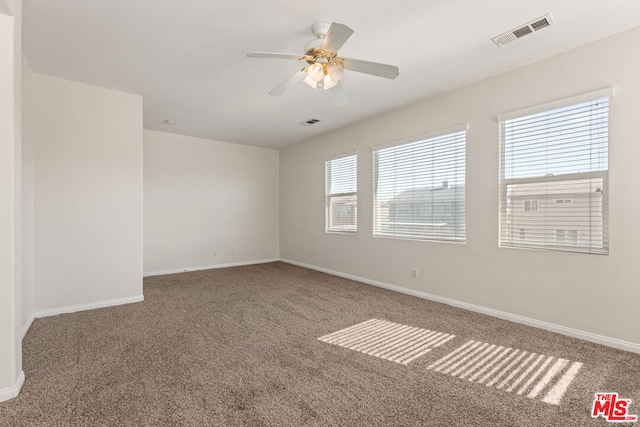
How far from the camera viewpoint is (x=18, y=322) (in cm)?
206

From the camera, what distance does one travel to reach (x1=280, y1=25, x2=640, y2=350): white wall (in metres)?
2.54

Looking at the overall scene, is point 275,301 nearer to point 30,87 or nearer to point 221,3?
point 221,3

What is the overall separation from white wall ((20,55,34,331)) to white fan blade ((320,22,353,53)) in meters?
2.89

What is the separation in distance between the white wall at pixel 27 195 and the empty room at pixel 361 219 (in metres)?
0.05

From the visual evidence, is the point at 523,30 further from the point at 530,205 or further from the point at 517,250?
the point at 517,250

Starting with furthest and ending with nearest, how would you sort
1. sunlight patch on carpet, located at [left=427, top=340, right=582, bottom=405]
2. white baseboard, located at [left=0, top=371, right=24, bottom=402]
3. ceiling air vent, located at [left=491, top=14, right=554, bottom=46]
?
ceiling air vent, located at [left=491, top=14, right=554, bottom=46]
sunlight patch on carpet, located at [left=427, top=340, right=582, bottom=405]
white baseboard, located at [left=0, top=371, right=24, bottom=402]

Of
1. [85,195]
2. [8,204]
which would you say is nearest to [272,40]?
[8,204]

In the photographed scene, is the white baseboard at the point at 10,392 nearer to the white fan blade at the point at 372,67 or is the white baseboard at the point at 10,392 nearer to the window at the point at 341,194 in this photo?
the white fan blade at the point at 372,67

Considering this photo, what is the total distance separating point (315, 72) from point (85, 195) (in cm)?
307

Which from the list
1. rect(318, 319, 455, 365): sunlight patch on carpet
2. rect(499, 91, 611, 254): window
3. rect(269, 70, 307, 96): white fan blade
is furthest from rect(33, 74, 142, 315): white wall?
rect(499, 91, 611, 254): window

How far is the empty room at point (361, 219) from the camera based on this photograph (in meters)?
1.91

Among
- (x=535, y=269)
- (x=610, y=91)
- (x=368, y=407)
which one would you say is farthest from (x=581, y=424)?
(x=610, y=91)

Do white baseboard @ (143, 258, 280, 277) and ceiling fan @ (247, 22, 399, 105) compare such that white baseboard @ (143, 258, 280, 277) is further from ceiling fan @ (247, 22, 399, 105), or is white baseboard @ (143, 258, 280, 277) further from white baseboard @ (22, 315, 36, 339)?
ceiling fan @ (247, 22, 399, 105)

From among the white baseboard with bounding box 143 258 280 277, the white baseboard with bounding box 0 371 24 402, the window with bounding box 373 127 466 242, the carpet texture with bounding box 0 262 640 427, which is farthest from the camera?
the white baseboard with bounding box 143 258 280 277
